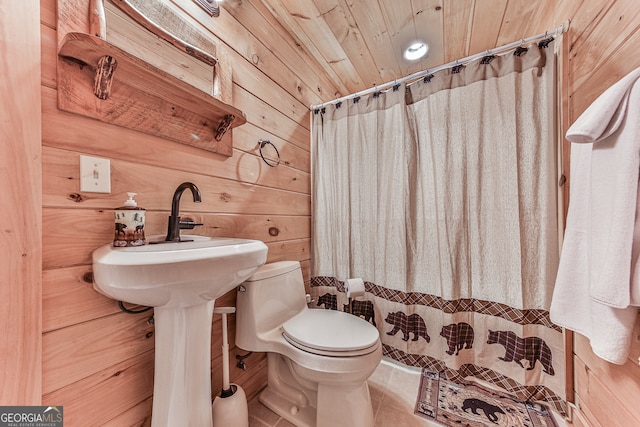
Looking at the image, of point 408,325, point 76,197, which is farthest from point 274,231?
point 408,325

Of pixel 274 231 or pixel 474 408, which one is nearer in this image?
pixel 474 408

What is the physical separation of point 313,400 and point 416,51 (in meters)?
2.17

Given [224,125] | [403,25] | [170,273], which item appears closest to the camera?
[170,273]

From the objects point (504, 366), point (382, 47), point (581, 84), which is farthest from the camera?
point (382, 47)

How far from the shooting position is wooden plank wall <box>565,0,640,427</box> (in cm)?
72

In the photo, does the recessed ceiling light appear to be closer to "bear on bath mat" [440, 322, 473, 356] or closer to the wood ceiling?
the wood ceiling

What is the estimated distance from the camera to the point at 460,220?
1.26 metres

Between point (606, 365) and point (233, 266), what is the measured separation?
133 centimetres

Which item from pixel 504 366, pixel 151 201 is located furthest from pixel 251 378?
pixel 504 366

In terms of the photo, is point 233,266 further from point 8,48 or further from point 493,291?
point 493,291

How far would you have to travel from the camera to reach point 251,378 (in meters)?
1.22

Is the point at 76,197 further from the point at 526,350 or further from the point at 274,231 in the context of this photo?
the point at 526,350

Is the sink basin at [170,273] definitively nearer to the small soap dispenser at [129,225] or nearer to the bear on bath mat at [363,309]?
the small soap dispenser at [129,225]

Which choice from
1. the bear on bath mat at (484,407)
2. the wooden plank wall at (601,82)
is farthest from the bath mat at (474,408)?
the wooden plank wall at (601,82)
